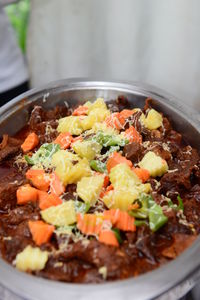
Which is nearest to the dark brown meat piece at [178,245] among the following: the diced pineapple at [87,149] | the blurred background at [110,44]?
the diced pineapple at [87,149]

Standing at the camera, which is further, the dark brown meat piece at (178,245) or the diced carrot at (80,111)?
the diced carrot at (80,111)

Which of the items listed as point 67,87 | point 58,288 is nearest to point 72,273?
point 58,288

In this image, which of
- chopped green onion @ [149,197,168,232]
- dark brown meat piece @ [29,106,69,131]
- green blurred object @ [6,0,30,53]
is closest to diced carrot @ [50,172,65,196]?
chopped green onion @ [149,197,168,232]

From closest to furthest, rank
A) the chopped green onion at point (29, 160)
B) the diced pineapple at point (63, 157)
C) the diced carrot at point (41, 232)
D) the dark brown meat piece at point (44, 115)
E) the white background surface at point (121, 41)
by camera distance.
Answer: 1. the diced carrot at point (41, 232)
2. the diced pineapple at point (63, 157)
3. the chopped green onion at point (29, 160)
4. the dark brown meat piece at point (44, 115)
5. the white background surface at point (121, 41)

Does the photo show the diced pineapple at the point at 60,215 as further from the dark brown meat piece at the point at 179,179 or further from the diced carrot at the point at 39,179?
the dark brown meat piece at the point at 179,179

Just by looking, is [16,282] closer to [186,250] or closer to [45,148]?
[186,250]

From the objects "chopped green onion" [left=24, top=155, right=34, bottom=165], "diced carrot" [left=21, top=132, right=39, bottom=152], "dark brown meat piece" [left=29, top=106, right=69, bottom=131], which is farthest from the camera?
"dark brown meat piece" [left=29, top=106, right=69, bottom=131]

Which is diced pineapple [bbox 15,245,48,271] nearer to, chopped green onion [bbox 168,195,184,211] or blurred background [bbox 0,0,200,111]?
chopped green onion [bbox 168,195,184,211]
